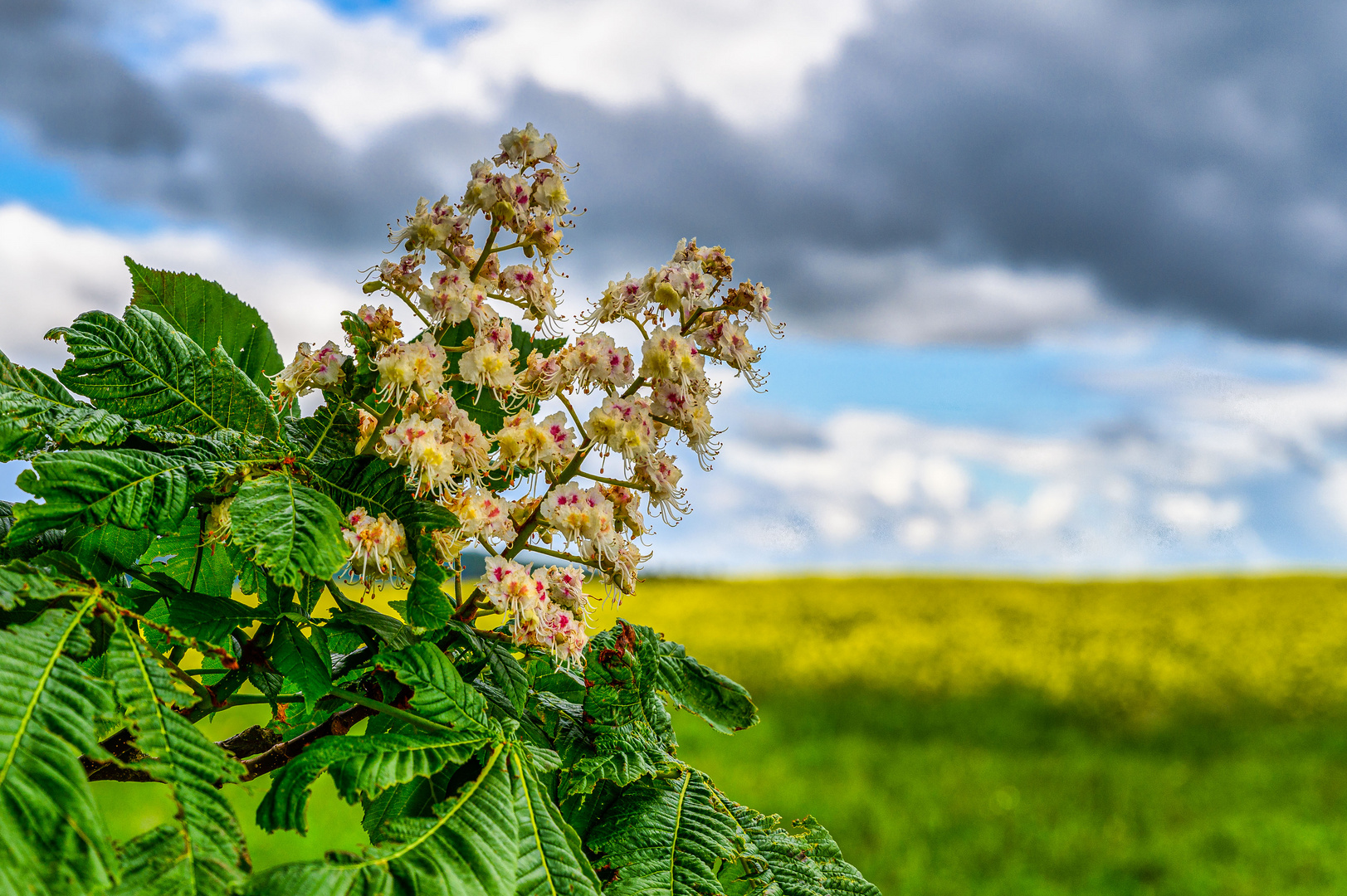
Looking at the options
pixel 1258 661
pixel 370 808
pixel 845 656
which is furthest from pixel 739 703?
pixel 1258 661

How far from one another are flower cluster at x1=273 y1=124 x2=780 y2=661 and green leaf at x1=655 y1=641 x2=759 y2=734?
171 millimetres

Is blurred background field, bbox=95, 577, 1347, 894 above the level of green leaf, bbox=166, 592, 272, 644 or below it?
above

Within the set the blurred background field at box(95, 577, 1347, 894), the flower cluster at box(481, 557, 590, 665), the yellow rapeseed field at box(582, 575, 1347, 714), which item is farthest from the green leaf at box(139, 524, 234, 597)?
the yellow rapeseed field at box(582, 575, 1347, 714)

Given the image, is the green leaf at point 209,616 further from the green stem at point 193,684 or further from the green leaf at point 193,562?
the green leaf at point 193,562

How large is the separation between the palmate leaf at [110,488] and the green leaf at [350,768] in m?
0.28

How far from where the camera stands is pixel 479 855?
90 centimetres

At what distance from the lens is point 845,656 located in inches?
385

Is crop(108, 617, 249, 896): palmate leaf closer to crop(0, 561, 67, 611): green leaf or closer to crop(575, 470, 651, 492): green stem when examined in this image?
crop(0, 561, 67, 611): green leaf

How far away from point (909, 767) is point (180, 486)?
7159mm

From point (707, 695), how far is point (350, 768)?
2.08ft

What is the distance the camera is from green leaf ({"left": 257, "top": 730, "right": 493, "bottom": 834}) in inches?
36.2

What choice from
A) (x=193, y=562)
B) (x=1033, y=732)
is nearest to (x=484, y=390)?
(x=193, y=562)

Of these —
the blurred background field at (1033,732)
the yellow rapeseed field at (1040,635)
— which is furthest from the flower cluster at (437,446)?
the yellow rapeseed field at (1040,635)

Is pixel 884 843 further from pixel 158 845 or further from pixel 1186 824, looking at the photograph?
pixel 158 845
